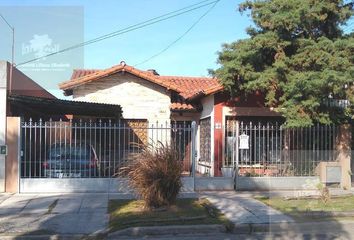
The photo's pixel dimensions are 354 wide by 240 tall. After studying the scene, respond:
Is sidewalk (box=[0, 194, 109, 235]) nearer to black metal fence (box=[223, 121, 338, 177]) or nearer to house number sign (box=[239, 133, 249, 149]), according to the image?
house number sign (box=[239, 133, 249, 149])

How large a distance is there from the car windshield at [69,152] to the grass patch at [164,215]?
2.76 metres

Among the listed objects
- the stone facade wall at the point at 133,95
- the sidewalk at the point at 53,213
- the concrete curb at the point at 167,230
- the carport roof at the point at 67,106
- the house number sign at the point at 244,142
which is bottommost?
the concrete curb at the point at 167,230

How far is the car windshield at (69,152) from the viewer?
51.2ft

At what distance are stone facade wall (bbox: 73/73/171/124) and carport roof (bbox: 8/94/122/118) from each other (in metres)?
0.93

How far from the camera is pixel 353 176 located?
18922 millimetres

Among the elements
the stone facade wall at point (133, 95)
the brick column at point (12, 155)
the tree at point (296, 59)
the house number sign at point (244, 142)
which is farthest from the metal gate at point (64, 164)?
the stone facade wall at point (133, 95)

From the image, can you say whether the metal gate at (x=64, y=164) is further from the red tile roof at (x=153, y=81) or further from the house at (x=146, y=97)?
the house at (x=146, y=97)

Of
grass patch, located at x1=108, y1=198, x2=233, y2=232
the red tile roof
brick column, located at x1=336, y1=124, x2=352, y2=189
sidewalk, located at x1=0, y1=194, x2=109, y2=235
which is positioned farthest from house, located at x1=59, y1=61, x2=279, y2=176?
grass patch, located at x1=108, y1=198, x2=233, y2=232

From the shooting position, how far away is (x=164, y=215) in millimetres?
11648

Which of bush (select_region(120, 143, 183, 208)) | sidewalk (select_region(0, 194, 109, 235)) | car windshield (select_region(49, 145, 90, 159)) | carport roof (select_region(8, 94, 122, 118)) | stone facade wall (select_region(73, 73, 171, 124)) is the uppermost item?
stone facade wall (select_region(73, 73, 171, 124))

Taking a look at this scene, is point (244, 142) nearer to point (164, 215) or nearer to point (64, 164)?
point (64, 164)

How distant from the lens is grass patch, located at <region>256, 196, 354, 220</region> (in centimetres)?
1217

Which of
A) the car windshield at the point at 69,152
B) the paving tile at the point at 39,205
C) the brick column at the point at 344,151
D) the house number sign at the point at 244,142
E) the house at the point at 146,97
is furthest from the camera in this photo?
the house at the point at 146,97

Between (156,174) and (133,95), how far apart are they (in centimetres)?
1064
